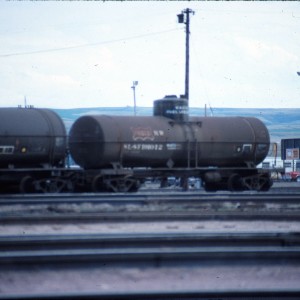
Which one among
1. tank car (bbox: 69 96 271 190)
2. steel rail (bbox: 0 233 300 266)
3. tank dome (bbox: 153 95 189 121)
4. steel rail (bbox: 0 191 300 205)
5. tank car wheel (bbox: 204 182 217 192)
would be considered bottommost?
tank car wheel (bbox: 204 182 217 192)

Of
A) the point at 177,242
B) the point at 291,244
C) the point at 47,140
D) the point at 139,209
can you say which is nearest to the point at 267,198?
the point at 139,209

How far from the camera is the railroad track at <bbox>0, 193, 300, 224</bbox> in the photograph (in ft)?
40.8

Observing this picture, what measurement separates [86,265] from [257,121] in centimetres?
1377

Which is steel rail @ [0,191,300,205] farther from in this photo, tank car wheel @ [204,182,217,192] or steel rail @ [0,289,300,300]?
steel rail @ [0,289,300,300]

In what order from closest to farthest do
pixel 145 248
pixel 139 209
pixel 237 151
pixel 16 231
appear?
pixel 145 248 → pixel 16 231 → pixel 139 209 → pixel 237 151

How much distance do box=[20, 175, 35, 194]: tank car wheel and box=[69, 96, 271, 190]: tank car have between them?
186cm

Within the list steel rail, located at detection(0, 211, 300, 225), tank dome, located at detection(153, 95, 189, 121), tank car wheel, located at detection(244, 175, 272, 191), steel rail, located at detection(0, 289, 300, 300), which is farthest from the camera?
tank car wheel, located at detection(244, 175, 272, 191)

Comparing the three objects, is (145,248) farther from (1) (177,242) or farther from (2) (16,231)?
(2) (16,231)

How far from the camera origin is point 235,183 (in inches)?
778

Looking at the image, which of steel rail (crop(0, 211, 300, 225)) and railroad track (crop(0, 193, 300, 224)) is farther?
railroad track (crop(0, 193, 300, 224))

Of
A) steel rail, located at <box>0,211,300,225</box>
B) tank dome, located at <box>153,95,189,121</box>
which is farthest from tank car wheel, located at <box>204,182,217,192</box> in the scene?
steel rail, located at <box>0,211,300,225</box>

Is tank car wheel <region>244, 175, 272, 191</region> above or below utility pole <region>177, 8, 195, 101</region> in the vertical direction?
below

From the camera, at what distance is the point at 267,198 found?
14617mm

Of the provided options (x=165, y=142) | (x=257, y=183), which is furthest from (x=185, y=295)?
(x=257, y=183)
